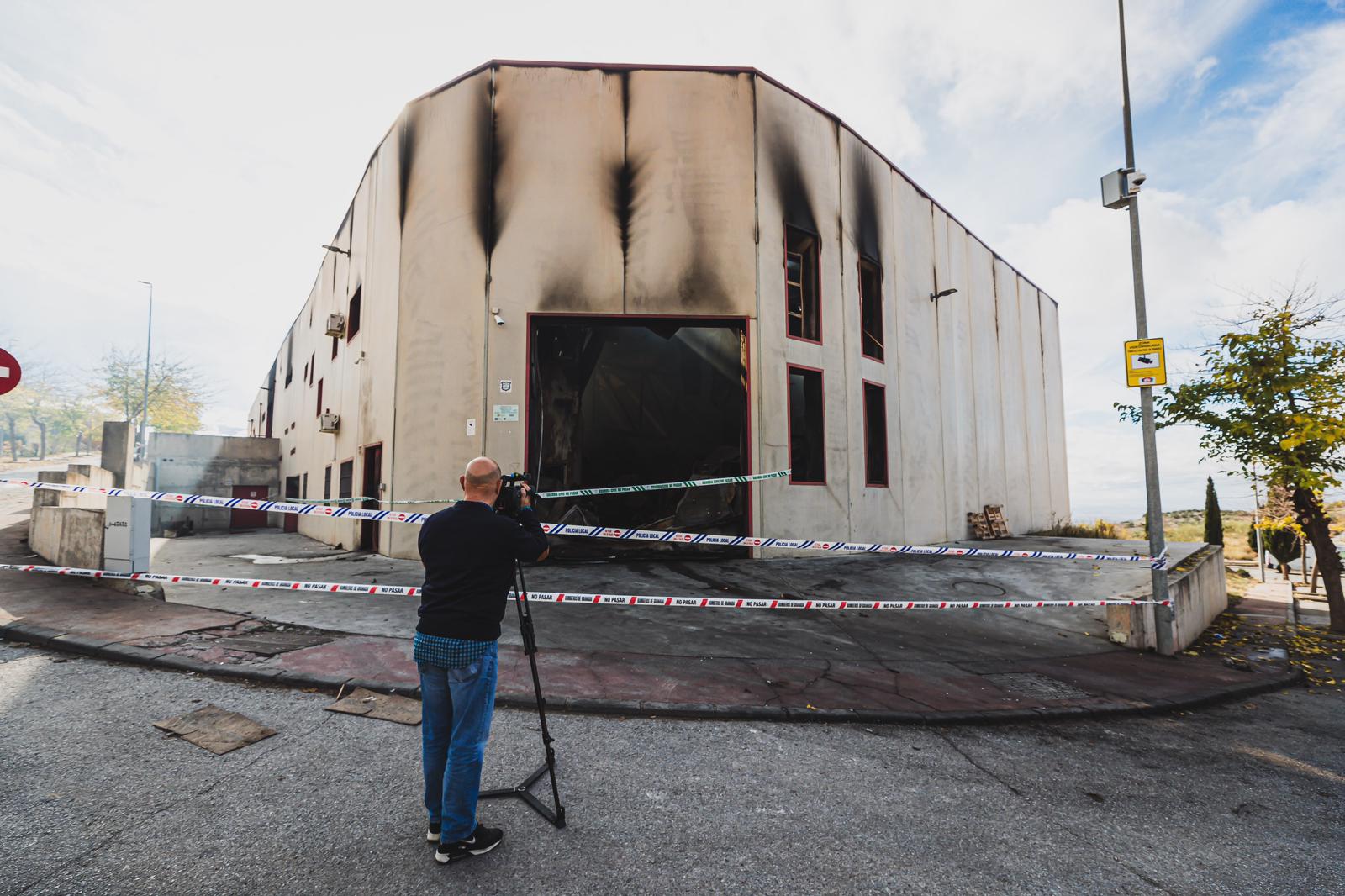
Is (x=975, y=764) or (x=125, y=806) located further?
(x=975, y=764)

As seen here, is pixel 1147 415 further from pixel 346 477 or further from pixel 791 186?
pixel 346 477

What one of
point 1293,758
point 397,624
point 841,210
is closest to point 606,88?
point 841,210

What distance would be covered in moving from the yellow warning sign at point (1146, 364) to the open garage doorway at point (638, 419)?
584cm

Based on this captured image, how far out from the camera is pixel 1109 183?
738 centimetres

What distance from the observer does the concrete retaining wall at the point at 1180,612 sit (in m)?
7.16

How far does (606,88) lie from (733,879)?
12531mm

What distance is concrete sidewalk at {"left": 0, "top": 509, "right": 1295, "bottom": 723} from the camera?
4633 millimetres

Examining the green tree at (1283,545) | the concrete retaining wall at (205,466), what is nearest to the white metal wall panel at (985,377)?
the green tree at (1283,545)

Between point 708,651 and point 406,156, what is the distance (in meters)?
11.7

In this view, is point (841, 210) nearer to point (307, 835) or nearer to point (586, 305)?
point (586, 305)

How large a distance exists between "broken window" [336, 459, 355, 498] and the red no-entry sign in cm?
806

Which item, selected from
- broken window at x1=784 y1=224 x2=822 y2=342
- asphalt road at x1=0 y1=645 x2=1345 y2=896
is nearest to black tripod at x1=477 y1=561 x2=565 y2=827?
asphalt road at x1=0 y1=645 x2=1345 y2=896

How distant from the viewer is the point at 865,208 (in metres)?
13.9

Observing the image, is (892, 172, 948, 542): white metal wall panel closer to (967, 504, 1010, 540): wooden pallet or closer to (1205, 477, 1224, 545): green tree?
(967, 504, 1010, 540): wooden pallet
